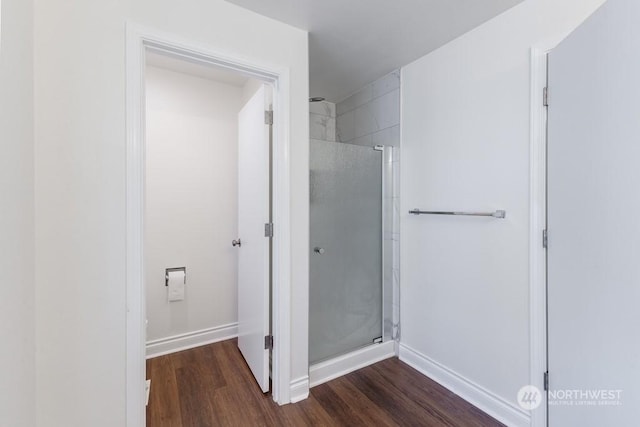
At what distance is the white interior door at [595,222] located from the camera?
83 centimetres

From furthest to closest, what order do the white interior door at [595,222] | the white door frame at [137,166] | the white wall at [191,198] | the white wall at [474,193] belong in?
1. the white wall at [191,198]
2. the white wall at [474,193]
3. the white door frame at [137,166]
4. the white interior door at [595,222]

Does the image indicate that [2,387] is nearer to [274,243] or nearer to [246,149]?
[274,243]

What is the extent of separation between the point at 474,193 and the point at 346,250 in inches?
36.9

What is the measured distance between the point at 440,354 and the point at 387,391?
44 centimetres

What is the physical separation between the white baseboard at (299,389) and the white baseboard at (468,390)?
83cm

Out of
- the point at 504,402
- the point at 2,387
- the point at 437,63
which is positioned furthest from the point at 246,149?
the point at 504,402

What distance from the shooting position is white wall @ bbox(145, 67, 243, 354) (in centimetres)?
226

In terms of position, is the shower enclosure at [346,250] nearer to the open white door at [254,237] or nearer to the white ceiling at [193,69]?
the open white door at [254,237]

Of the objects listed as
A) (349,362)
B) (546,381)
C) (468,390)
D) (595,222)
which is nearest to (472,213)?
(595,222)

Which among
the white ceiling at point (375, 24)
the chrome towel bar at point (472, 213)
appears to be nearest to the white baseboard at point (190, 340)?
the chrome towel bar at point (472, 213)

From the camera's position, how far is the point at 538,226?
4.58 feet

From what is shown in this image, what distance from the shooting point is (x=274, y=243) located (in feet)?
5.54

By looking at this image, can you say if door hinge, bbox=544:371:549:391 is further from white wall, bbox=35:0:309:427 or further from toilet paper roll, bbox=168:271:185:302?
toilet paper roll, bbox=168:271:185:302

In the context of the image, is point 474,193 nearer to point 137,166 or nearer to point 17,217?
point 137,166
